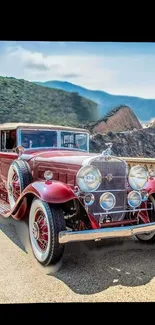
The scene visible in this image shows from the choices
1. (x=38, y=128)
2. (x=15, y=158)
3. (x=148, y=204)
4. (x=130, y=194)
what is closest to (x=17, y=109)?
(x=38, y=128)

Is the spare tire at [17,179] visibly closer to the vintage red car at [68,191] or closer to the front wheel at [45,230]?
the vintage red car at [68,191]

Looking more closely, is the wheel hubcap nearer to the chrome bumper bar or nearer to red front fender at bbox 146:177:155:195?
the chrome bumper bar

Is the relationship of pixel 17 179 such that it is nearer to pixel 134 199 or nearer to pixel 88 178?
pixel 88 178

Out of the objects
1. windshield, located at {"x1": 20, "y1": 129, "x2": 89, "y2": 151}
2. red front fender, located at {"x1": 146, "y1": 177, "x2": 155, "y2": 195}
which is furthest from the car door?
red front fender, located at {"x1": 146, "y1": 177, "x2": 155, "y2": 195}

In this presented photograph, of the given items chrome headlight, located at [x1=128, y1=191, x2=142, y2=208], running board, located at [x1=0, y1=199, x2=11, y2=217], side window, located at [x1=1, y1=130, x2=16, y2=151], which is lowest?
running board, located at [x1=0, y1=199, x2=11, y2=217]

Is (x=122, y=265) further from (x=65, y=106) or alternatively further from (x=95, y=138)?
(x=65, y=106)

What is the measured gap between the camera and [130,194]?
2055 mm

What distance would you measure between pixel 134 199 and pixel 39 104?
0.89 meters

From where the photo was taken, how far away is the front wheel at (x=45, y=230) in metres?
1.80

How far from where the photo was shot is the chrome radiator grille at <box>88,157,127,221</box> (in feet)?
6.46

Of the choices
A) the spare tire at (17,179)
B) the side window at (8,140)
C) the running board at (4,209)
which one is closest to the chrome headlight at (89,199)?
the spare tire at (17,179)

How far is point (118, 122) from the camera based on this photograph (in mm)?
2131

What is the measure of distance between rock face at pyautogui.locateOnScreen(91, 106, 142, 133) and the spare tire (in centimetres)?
56

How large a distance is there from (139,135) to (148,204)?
49 centimetres
